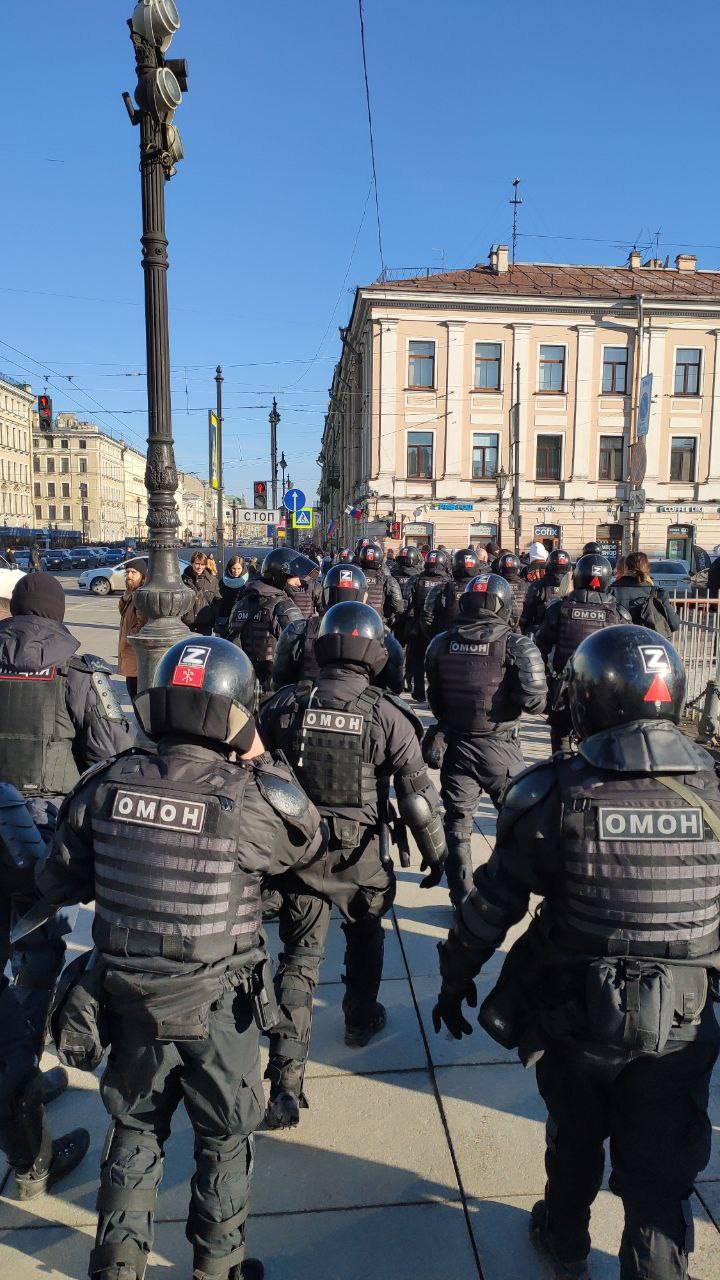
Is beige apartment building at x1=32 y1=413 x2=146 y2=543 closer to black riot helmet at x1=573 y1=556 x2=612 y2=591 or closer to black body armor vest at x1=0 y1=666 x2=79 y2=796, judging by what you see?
black riot helmet at x1=573 y1=556 x2=612 y2=591

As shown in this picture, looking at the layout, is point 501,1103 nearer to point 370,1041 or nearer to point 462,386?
point 370,1041

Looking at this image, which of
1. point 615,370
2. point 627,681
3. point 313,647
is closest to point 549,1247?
point 627,681

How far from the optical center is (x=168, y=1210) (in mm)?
2672

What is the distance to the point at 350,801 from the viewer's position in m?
3.41

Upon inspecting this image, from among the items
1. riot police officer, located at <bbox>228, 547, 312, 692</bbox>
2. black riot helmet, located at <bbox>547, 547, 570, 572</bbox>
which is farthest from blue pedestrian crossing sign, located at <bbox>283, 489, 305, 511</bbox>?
riot police officer, located at <bbox>228, 547, 312, 692</bbox>

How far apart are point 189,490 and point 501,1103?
474 ft

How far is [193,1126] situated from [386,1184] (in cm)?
95

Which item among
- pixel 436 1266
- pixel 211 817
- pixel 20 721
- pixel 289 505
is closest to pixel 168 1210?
pixel 436 1266

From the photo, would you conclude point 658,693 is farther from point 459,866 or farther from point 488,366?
point 488,366

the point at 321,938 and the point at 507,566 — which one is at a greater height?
the point at 507,566

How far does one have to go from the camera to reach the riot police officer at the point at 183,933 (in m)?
2.12

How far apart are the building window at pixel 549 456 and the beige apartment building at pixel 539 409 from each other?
6 centimetres

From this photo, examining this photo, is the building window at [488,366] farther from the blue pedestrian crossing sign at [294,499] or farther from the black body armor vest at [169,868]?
the black body armor vest at [169,868]

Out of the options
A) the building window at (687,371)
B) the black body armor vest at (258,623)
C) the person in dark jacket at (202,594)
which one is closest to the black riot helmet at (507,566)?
the person in dark jacket at (202,594)
